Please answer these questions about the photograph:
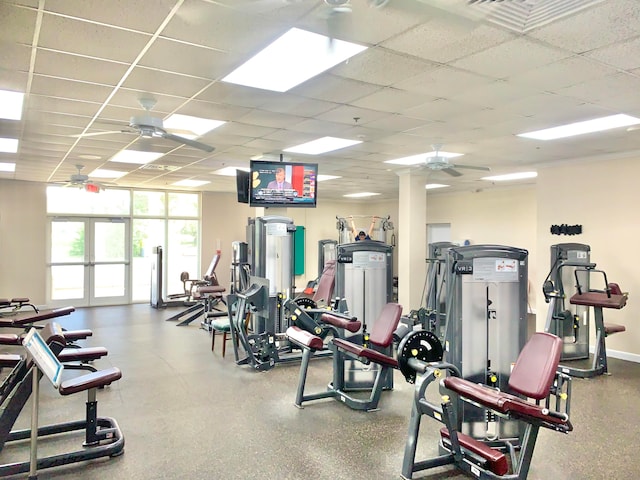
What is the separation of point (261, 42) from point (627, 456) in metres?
3.95

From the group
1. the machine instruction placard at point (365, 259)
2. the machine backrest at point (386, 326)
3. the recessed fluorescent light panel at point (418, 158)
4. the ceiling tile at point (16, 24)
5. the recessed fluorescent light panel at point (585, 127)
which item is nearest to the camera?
the ceiling tile at point (16, 24)

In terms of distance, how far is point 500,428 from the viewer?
348 cm

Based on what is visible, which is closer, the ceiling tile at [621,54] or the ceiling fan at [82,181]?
the ceiling tile at [621,54]

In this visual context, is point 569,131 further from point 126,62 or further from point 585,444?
point 126,62

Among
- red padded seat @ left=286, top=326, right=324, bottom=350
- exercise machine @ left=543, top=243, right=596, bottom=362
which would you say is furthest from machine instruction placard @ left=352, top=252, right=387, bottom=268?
exercise machine @ left=543, top=243, right=596, bottom=362

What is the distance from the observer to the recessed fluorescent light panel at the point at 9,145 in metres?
5.85

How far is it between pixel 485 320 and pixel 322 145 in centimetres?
351

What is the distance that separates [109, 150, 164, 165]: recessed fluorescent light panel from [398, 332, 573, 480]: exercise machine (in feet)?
16.7

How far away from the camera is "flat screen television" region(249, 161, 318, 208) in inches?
238

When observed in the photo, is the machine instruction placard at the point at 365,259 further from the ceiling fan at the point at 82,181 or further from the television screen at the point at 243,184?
the ceiling fan at the point at 82,181

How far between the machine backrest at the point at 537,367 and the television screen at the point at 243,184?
422 cm

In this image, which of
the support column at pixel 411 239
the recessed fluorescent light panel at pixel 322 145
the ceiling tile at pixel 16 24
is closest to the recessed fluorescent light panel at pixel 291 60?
the ceiling tile at pixel 16 24

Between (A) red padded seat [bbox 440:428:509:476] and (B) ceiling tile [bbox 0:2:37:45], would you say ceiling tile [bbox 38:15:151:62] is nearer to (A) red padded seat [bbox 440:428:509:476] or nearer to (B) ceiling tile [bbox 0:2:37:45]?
(B) ceiling tile [bbox 0:2:37:45]

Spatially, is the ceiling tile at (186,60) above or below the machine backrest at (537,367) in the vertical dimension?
above
